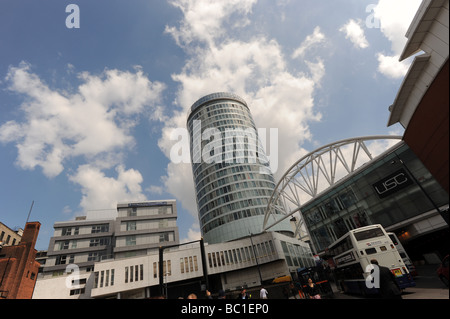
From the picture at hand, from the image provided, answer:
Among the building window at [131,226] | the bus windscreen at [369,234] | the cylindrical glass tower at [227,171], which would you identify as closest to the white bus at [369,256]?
the bus windscreen at [369,234]

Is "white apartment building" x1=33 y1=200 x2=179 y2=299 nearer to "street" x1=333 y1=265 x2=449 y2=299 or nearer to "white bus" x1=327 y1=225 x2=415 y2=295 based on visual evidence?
"white bus" x1=327 y1=225 x2=415 y2=295

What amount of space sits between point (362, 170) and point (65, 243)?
7189 centimetres

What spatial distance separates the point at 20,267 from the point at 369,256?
52052mm

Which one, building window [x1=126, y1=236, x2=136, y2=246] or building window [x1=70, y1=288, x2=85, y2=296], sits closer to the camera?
building window [x1=70, y1=288, x2=85, y2=296]

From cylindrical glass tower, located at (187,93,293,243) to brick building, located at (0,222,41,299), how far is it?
44.1 m

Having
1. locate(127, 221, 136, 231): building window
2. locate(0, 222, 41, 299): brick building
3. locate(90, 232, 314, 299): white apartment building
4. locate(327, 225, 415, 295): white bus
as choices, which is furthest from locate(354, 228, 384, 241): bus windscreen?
locate(127, 221, 136, 231): building window

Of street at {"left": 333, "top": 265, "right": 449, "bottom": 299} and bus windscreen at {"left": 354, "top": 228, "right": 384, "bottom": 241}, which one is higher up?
bus windscreen at {"left": 354, "top": 228, "right": 384, "bottom": 241}

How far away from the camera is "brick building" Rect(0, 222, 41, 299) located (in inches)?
1378

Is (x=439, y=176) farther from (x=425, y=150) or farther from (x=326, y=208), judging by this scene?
(x=326, y=208)

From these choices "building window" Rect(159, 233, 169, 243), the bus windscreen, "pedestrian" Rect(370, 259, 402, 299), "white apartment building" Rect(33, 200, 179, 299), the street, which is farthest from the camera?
"building window" Rect(159, 233, 169, 243)

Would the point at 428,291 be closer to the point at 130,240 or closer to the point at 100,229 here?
the point at 130,240

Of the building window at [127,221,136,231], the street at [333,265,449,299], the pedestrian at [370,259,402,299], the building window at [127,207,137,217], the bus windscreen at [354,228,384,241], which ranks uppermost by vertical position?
the building window at [127,207,137,217]

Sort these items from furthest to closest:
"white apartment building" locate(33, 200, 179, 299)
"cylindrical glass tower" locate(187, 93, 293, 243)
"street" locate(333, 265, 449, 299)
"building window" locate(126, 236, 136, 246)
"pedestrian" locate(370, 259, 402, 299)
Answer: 1. "cylindrical glass tower" locate(187, 93, 293, 243)
2. "building window" locate(126, 236, 136, 246)
3. "white apartment building" locate(33, 200, 179, 299)
4. "street" locate(333, 265, 449, 299)
5. "pedestrian" locate(370, 259, 402, 299)

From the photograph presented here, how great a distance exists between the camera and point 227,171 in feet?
250
